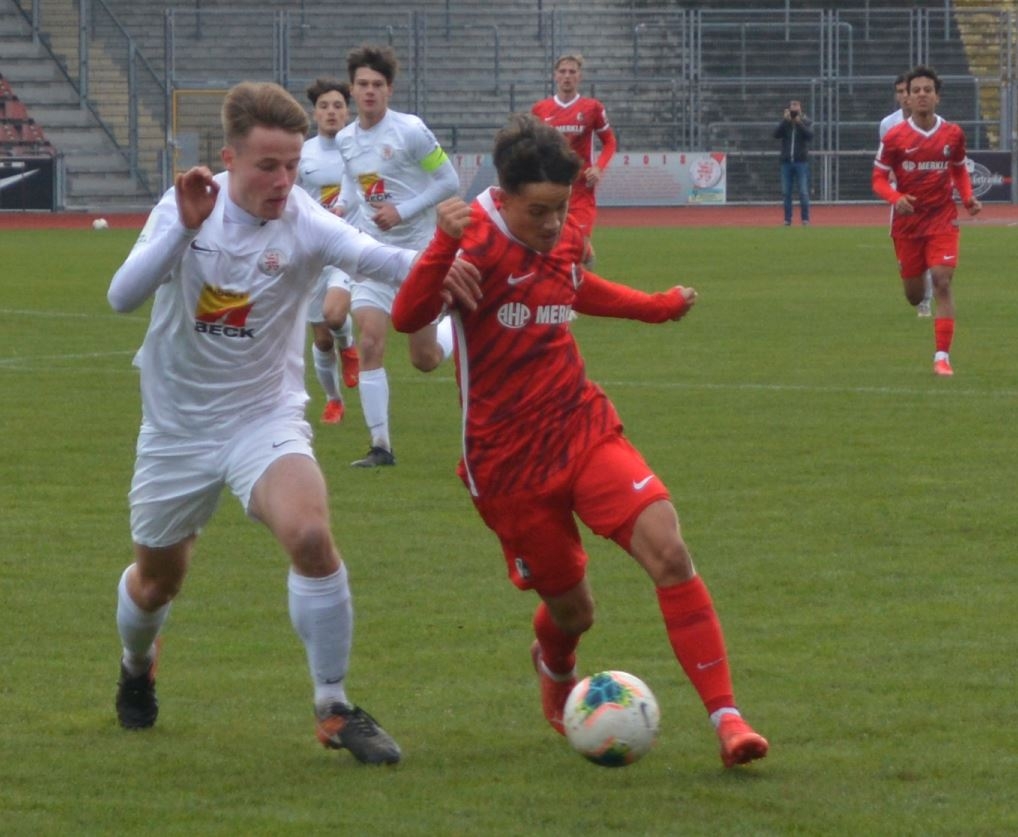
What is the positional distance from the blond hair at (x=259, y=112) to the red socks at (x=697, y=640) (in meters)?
1.53

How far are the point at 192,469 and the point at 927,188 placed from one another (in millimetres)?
9853

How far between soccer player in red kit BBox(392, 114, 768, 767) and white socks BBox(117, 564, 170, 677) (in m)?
0.99

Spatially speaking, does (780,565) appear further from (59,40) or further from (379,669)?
(59,40)

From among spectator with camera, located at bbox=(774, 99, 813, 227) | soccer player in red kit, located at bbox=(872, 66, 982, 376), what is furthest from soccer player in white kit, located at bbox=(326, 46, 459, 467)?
spectator with camera, located at bbox=(774, 99, 813, 227)

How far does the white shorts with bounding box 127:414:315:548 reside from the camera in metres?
5.03

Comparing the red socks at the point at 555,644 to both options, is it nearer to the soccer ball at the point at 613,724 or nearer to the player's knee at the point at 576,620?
the player's knee at the point at 576,620

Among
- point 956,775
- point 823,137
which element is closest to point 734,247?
point 823,137

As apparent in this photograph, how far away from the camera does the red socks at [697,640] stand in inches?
189

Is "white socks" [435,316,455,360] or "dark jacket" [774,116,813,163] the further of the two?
"dark jacket" [774,116,813,163]

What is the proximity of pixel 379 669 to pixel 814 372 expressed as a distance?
8270 millimetres

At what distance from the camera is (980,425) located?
1109 centimetres

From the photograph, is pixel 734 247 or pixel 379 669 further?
pixel 734 247

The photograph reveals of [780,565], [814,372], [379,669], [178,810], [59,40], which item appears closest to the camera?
[178,810]

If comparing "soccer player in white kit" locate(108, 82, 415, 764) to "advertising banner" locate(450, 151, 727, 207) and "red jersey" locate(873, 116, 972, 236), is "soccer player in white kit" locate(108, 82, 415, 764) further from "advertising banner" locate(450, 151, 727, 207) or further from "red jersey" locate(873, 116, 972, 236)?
"advertising banner" locate(450, 151, 727, 207)
